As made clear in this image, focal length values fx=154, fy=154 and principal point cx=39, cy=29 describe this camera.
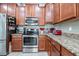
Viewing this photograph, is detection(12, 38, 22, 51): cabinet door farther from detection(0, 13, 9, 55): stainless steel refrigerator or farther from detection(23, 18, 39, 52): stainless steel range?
detection(0, 13, 9, 55): stainless steel refrigerator

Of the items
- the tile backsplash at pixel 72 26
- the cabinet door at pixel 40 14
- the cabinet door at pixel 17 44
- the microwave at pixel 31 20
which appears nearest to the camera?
the tile backsplash at pixel 72 26

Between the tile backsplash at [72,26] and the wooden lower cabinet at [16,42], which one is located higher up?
the tile backsplash at [72,26]

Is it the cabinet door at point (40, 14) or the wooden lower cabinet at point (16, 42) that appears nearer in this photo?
the wooden lower cabinet at point (16, 42)

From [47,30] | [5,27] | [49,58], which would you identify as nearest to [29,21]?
[47,30]

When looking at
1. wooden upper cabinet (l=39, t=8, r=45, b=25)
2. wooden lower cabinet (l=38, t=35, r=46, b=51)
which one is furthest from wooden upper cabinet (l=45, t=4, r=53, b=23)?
wooden lower cabinet (l=38, t=35, r=46, b=51)

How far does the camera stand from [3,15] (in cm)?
561

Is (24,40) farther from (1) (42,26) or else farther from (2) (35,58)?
(2) (35,58)

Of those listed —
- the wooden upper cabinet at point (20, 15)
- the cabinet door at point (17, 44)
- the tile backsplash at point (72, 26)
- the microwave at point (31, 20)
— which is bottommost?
the cabinet door at point (17, 44)

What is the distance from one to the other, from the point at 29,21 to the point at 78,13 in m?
4.55

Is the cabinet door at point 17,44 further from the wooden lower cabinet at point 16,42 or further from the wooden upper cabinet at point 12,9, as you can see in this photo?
the wooden upper cabinet at point 12,9

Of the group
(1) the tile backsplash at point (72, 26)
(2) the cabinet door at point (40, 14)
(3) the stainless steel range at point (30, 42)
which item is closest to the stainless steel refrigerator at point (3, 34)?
(3) the stainless steel range at point (30, 42)

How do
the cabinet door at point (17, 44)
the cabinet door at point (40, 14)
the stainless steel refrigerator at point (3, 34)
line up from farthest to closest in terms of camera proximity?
the cabinet door at point (40, 14)
the cabinet door at point (17, 44)
the stainless steel refrigerator at point (3, 34)

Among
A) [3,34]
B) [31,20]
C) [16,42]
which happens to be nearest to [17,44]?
[16,42]

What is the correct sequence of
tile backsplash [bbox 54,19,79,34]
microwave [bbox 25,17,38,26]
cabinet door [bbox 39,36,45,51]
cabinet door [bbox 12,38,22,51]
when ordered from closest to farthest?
1. tile backsplash [bbox 54,19,79,34]
2. cabinet door [bbox 12,38,22,51]
3. cabinet door [bbox 39,36,45,51]
4. microwave [bbox 25,17,38,26]
